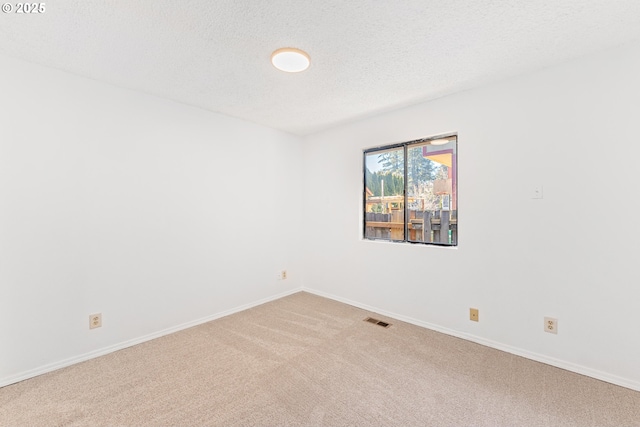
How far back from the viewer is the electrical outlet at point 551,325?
82.3 inches

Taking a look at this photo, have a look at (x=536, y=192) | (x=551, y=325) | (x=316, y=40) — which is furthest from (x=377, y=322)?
(x=316, y=40)

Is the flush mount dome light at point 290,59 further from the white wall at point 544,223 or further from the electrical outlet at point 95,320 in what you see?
the electrical outlet at point 95,320

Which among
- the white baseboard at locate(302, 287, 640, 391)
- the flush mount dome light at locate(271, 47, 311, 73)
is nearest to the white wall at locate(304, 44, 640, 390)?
the white baseboard at locate(302, 287, 640, 391)

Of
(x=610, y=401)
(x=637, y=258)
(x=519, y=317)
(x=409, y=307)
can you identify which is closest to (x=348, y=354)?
(x=409, y=307)

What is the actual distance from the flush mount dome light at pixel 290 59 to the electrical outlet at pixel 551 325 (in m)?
2.73

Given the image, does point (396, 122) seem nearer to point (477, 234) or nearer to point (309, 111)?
point (309, 111)

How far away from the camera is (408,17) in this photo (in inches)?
61.8

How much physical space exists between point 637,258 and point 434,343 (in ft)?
5.07

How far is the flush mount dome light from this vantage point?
187 centimetres

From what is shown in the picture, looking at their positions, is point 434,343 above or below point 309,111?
below

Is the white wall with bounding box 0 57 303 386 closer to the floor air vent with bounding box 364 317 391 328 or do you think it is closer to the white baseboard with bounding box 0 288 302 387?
the white baseboard with bounding box 0 288 302 387

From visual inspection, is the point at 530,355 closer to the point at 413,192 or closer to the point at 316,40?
the point at 413,192

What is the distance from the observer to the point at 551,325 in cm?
211

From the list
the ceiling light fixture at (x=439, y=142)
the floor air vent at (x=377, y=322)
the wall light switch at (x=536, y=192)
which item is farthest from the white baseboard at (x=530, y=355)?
the ceiling light fixture at (x=439, y=142)
